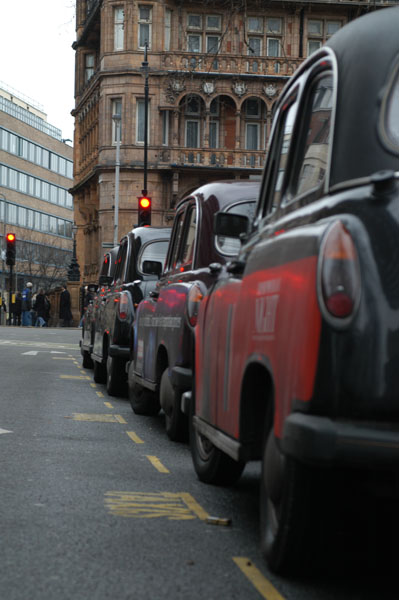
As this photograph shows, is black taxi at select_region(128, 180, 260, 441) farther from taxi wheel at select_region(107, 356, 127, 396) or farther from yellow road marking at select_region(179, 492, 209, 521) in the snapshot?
taxi wheel at select_region(107, 356, 127, 396)

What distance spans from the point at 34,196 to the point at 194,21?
174 feet

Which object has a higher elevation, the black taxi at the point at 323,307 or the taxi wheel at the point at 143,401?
the black taxi at the point at 323,307

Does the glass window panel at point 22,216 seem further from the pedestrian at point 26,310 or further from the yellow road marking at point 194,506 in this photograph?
the yellow road marking at point 194,506

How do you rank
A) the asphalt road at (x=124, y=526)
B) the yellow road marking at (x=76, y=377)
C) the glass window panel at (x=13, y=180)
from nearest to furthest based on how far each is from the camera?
the asphalt road at (x=124, y=526) < the yellow road marking at (x=76, y=377) < the glass window panel at (x=13, y=180)

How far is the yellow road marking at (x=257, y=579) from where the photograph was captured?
431 cm

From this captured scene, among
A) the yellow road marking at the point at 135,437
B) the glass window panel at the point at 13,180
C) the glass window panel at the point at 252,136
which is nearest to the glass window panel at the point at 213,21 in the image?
the glass window panel at the point at 252,136

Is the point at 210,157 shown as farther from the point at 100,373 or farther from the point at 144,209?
the point at 100,373

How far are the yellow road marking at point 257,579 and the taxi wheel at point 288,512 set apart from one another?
83mm

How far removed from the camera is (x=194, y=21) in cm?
5422

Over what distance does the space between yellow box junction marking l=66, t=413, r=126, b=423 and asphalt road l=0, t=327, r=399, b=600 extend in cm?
52

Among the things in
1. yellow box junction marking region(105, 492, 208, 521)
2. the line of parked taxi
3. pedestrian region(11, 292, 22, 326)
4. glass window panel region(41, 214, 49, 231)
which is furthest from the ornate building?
glass window panel region(41, 214, 49, 231)

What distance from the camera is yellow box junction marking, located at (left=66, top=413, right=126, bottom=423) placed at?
1104 centimetres

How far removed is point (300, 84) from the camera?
17.2 ft

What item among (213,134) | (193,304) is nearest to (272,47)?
(213,134)
